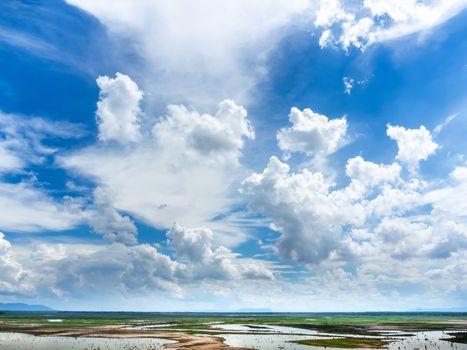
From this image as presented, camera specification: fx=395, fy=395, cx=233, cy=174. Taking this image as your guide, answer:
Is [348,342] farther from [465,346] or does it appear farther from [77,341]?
[77,341]

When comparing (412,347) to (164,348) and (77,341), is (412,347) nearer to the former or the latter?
(164,348)

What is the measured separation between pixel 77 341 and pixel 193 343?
1069 inches

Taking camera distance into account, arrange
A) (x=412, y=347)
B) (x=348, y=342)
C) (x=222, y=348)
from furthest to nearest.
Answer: (x=348, y=342)
(x=412, y=347)
(x=222, y=348)

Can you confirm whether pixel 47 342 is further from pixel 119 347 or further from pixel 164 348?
pixel 164 348

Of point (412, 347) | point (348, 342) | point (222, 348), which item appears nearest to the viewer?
point (222, 348)

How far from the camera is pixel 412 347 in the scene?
81250 mm

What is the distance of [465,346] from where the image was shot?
84188 millimetres

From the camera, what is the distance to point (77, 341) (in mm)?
87875

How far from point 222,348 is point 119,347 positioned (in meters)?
20.7

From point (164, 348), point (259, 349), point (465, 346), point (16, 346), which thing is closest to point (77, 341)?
point (16, 346)

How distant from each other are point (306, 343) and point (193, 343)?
25.3 m

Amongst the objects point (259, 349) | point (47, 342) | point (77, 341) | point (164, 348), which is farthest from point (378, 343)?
point (47, 342)

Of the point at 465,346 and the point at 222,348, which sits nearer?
the point at 222,348

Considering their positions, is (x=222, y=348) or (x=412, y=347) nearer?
(x=222, y=348)
